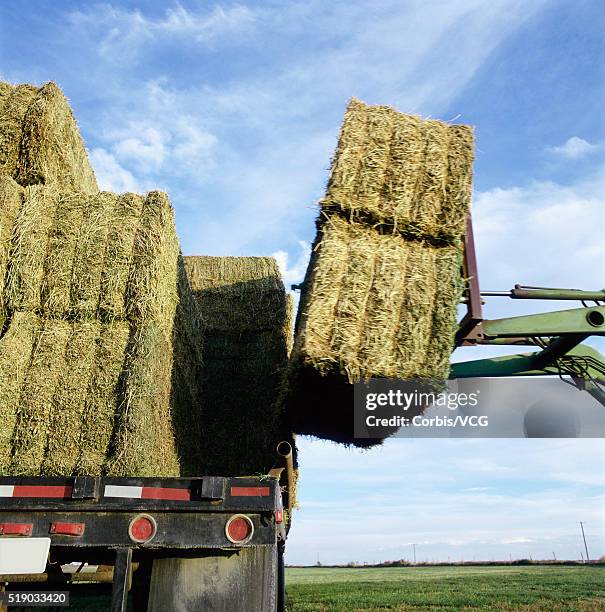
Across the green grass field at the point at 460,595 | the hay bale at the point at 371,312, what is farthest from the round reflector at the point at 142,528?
the green grass field at the point at 460,595

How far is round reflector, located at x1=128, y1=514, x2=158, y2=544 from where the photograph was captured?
3471mm

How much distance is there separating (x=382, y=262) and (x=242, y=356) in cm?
290

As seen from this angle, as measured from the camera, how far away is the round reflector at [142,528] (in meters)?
3.47

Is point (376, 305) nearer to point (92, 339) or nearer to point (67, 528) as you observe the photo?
point (92, 339)

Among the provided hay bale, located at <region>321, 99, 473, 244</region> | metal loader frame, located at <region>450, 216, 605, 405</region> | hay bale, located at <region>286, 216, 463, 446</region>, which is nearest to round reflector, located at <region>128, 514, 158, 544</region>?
hay bale, located at <region>286, 216, 463, 446</region>

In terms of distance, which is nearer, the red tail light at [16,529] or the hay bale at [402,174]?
the red tail light at [16,529]

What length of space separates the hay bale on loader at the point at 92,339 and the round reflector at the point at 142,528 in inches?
37.4

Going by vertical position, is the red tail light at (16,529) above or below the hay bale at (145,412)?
below

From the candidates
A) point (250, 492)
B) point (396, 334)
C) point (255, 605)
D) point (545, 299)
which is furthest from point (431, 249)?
point (255, 605)

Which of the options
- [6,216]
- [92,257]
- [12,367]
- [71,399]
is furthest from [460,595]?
[6,216]

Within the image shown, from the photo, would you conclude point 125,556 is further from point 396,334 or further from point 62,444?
point 396,334

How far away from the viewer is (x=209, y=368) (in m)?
7.41

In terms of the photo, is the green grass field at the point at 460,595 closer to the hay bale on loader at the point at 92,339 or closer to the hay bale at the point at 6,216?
the hay bale on loader at the point at 92,339

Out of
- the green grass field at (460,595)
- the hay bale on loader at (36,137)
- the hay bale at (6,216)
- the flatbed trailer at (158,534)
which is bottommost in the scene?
the green grass field at (460,595)
